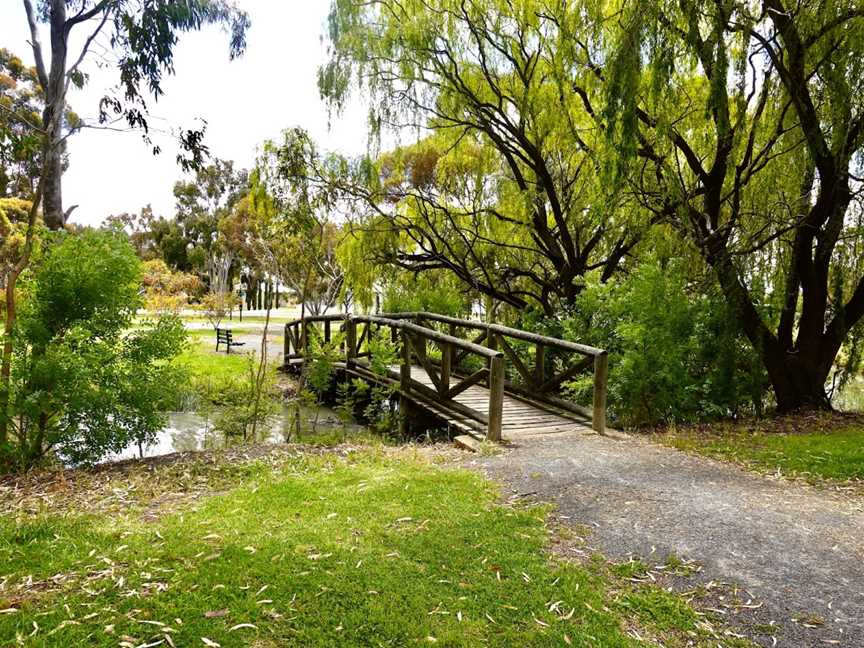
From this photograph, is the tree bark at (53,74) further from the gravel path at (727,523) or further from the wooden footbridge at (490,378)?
the gravel path at (727,523)

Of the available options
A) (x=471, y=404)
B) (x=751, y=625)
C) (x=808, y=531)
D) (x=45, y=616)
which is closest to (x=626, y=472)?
(x=808, y=531)

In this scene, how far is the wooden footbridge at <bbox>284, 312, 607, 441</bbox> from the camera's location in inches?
254

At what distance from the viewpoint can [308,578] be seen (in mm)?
2836

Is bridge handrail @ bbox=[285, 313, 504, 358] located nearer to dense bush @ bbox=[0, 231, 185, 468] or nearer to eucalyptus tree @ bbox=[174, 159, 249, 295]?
dense bush @ bbox=[0, 231, 185, 468]

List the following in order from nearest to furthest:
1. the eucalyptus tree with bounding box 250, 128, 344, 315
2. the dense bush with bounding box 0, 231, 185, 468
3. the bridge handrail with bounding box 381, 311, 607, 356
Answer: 1. the dense bush with bounding box 0, 231, 185, 468
2. the bridge handrail with bounding box 381, 311, 607, 356
3. the eucalyptus tree with bounding box 250, 128, 344, 315

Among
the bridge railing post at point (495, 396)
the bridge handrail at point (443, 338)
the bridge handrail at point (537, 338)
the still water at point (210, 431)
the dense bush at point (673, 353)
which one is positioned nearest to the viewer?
the bridge railing post at point (495, 396)

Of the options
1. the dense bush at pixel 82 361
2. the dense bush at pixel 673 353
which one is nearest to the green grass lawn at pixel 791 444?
the dense bush at pixel 673 353

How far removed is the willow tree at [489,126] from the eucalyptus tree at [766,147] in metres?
1.09

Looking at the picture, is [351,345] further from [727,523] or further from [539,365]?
[727,523]

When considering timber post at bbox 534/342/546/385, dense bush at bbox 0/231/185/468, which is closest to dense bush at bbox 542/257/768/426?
timber post at bbox 534/342/546/385

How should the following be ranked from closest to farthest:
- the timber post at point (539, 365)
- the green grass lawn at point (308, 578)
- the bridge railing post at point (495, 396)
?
the green grass lawn at point (308, 578), the bridge railing post at point (495, 396), the timber post at point (539, 365)

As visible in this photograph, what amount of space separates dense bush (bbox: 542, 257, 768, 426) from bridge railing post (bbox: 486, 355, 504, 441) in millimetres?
1512

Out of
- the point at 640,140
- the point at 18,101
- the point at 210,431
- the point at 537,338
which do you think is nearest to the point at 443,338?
the point at 537,338

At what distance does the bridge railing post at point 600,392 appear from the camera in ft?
21.0
